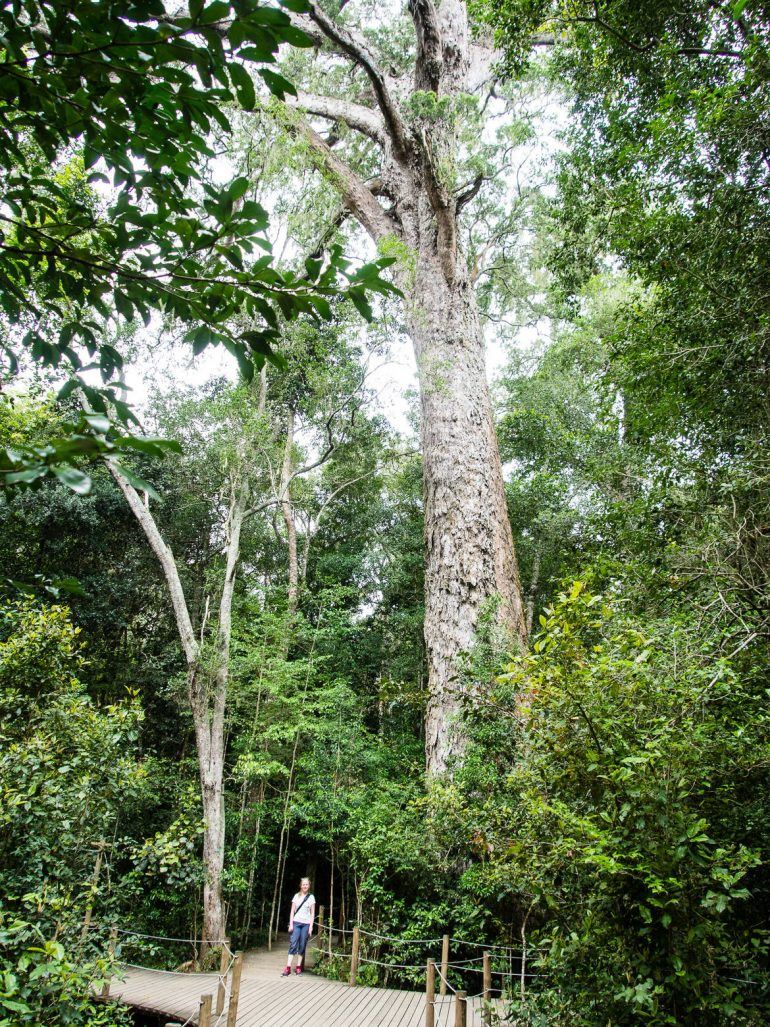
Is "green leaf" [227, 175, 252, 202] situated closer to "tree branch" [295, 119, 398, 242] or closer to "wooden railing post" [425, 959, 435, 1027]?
"wooden railing post" [425, 959, 435, 1027]

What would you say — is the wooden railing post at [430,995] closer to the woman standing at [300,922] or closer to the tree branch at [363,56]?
the woman standing at [300,922]

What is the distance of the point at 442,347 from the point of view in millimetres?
7684

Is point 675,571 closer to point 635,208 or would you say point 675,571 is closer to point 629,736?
point 629,736

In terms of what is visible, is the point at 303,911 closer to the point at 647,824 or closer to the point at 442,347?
the point at 647,824

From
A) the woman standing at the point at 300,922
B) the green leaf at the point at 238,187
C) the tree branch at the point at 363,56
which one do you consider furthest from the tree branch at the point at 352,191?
the woman standing at the point at 300,922

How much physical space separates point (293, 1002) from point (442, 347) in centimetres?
784

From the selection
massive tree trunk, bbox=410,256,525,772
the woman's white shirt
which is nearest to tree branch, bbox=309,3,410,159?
massive tree trunk, bbox=410,256,525,772

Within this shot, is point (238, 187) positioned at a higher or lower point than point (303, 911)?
higher

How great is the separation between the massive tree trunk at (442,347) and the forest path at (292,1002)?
2.31 m

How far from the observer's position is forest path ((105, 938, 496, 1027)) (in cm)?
546

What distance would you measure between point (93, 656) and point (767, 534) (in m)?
11.8

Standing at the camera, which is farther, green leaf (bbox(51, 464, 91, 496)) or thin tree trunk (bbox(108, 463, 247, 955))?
thin tree trunk (bbox(108, 463, 247, 955))

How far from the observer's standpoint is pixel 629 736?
94.9 inches

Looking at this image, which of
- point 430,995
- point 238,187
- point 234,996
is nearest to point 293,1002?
point 234,996
